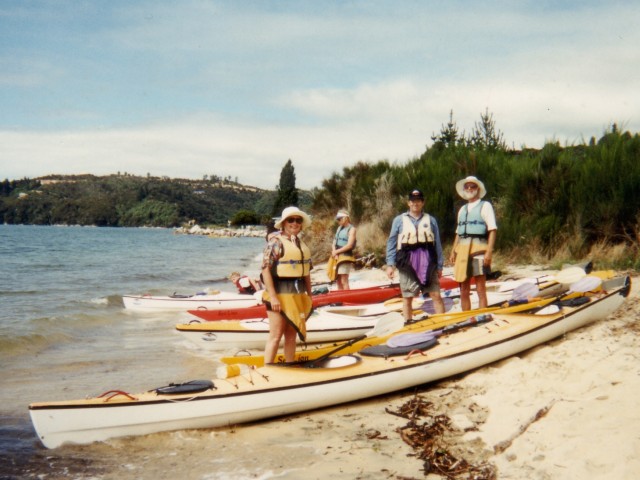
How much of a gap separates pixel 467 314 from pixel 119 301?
973 centimetres

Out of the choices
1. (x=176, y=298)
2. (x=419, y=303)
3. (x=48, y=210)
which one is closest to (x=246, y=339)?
(x=419, y=303)

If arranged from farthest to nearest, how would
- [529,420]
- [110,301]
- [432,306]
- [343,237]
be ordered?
[110,301]
[343,237]
[432,306]
[529,420]

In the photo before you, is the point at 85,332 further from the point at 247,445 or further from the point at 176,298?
the point at 247,445

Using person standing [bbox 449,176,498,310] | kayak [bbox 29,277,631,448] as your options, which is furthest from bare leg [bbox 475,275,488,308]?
kayak [bbox 29,277,631,448]

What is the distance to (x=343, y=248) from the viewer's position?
902 cm

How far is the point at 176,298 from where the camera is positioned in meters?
11.3

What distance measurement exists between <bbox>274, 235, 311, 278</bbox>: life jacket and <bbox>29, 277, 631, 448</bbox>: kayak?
76cm

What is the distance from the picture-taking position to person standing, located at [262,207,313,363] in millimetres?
4773

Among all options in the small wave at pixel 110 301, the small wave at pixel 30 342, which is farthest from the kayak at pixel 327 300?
the small wave at pixel 110 301

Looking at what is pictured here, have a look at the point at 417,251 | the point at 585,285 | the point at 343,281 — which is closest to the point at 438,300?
the point at 417,251

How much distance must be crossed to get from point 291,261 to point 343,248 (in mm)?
4269

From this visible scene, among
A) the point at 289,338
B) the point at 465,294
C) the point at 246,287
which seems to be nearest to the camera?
the point at 289,338

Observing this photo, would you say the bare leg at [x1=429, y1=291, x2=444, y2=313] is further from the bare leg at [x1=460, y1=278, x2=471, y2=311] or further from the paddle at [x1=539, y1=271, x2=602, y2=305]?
the paddle at [x1=539, y1=271, x2=602, y2=305]

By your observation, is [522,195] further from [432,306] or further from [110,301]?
[110,301]
